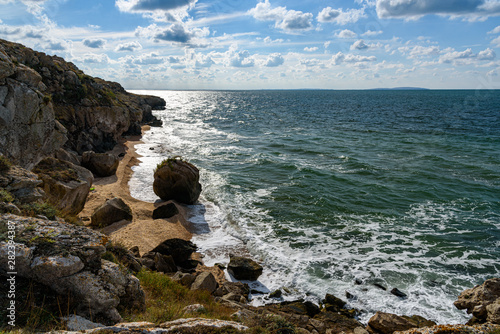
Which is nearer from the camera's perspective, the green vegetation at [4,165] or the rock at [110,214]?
the green vegetation at [4,165]

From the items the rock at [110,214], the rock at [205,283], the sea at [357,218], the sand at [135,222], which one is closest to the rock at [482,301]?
the sea at [357,218]

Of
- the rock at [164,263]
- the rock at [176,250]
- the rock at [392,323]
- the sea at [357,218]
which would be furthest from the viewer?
the rock at [176,250]

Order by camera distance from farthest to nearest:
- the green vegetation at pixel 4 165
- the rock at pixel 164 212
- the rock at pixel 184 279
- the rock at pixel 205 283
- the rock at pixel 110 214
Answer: the rock at pixel 164 212, the rock at pixel 110 214, the rock at pixel 184 279, the rock at pixel 205 283, the green vegetation at pixel 4 165

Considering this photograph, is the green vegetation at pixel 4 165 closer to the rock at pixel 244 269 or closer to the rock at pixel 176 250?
the rock at pixel 176 250

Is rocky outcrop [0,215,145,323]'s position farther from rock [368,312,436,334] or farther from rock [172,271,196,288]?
rock [368,312,436,334]

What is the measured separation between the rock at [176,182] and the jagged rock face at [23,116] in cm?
826

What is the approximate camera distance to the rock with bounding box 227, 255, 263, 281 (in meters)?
14.3

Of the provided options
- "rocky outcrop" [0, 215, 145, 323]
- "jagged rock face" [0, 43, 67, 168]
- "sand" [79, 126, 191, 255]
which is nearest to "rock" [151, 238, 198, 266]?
"sand" [79, 126, 191, 255]

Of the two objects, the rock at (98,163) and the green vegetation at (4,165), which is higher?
the green vegetation at (4,165)

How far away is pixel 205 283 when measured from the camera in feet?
Answer: 39.5

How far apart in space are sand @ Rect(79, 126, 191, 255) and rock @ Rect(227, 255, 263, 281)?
15.2 feet

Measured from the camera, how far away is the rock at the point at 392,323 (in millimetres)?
10633

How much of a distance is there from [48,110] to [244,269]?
1287cm

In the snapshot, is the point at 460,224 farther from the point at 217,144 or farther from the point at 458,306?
the point at 217,144
